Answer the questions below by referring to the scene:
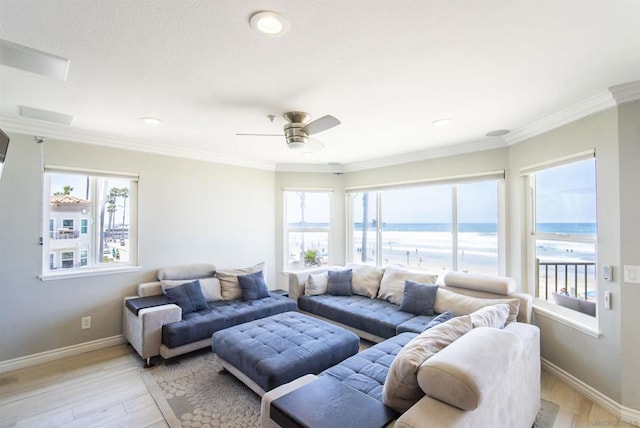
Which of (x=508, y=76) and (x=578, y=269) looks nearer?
(x=508, y=76)

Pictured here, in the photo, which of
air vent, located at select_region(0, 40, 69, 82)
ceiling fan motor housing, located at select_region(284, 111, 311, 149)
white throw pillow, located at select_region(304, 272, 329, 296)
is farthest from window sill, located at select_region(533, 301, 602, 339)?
air vent, located at select_region(0, 40, 69, 82)

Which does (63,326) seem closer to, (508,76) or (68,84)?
(68,84)

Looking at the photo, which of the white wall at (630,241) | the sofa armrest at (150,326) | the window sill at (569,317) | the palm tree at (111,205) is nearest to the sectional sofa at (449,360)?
the window sill at (569,317)

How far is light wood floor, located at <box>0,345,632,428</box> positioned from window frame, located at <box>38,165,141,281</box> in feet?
3.13

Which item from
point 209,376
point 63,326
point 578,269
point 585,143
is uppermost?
point 585,143

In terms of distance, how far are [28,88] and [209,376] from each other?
286 cm

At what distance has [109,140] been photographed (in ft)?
11.4

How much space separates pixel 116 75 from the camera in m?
2.02

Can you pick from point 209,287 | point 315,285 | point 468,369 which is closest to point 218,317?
point 209,287

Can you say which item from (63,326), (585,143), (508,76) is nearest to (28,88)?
(63,326)

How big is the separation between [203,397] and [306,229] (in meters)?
3.21

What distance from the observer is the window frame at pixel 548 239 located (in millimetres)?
2545

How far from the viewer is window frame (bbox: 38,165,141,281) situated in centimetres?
316

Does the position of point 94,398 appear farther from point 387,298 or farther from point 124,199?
point 387,298
